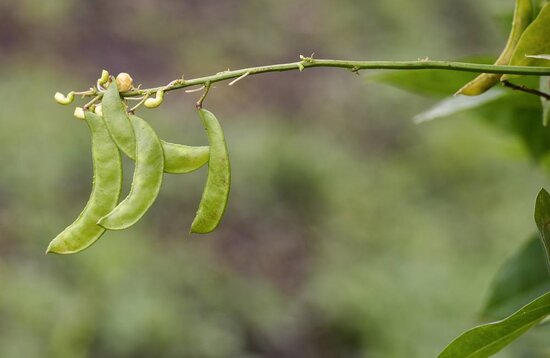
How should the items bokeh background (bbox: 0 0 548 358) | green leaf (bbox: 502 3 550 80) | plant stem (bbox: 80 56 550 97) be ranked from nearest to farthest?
1. plant stem (bbox: 80 56 550 97)
2. green leaf (bbox: 502 3 550 80)
3. bokeh background (bbox: 0 0 548 358)

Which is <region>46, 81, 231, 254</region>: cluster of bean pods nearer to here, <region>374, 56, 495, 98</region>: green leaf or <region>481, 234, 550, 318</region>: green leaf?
<region>374, 56, 495, 98</region>: green leaf

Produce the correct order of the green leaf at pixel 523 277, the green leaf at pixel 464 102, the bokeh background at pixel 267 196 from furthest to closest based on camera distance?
the bokeh background at pixel 267 196, the green leaf at pixel 523 277, the green leaf at pixel 464 102

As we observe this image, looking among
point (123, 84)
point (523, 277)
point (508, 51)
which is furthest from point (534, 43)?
point (523, 277)

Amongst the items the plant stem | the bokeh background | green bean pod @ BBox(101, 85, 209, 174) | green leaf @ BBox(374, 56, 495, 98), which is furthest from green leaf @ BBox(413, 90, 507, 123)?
the bokeh background

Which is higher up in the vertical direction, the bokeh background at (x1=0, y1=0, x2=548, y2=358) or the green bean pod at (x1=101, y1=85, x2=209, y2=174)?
the bokeh background at (x1=0, y1=0, x2=548, y2=358)

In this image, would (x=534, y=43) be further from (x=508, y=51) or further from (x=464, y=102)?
(x=464, y=102)

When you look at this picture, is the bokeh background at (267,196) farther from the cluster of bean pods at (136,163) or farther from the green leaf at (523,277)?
the cluster of bean pods at (136,163)

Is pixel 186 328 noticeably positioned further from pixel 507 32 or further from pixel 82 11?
pixel 82 11

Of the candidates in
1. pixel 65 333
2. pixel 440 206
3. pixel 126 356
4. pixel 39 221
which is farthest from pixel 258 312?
pixel 440 206

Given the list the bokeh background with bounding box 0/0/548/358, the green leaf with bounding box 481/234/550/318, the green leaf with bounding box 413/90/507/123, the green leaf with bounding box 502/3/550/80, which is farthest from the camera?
the bokeh background with bounding box 0/0/548/358

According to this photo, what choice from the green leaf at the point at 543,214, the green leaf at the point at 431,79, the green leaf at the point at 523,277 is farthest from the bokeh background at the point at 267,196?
the green leaf at the point at 543,214
